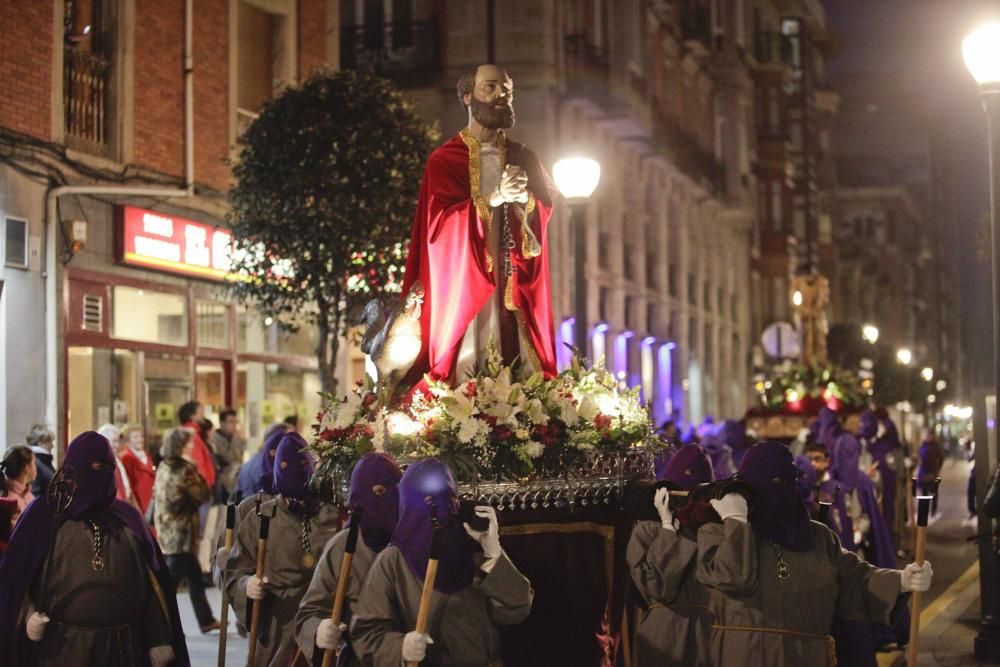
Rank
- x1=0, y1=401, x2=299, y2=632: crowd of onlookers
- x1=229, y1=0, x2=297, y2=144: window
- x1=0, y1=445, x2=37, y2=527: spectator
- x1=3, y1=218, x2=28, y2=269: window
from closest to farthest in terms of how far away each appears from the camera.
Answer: x1=0, y1=445, x2=37, y2=527: spectator, x1=0, y1=401, x2=299, y2=632: crowd of onlookers, x1=3, y1=218, x2=28, y2=269: window, x1=229, y1=0, x2=297, y2=144: window

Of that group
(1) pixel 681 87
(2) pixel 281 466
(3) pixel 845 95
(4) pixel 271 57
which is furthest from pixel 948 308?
(2) pixel 281 466

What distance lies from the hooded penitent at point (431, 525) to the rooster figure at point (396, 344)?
7.49ft

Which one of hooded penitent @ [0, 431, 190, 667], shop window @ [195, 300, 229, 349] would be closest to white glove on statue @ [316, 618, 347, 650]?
hooded penitent @ [0, 431, 190, 667]

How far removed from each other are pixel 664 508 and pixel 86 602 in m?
2.77

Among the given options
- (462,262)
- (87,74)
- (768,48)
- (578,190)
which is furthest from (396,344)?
(768,48)

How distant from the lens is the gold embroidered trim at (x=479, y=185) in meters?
8.77

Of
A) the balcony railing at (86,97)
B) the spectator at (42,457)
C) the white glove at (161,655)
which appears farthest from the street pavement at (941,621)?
the balcony railing at (86,97)

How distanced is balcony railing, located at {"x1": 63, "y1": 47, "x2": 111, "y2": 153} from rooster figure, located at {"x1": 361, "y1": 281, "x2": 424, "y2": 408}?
36.0 feet

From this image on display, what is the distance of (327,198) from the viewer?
18828mm

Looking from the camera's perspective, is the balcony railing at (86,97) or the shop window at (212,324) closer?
the balcony railing at (86,97)

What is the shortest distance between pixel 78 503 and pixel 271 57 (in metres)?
16.9

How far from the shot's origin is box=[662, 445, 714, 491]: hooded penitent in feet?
29.9

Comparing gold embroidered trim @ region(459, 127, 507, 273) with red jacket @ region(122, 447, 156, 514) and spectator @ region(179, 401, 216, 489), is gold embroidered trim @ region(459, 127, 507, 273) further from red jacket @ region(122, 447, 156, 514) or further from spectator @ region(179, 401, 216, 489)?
spectator @ region(179, 401, 216, 489)

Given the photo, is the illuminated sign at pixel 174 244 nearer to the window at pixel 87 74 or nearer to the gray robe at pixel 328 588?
the window at pixel 87 74
